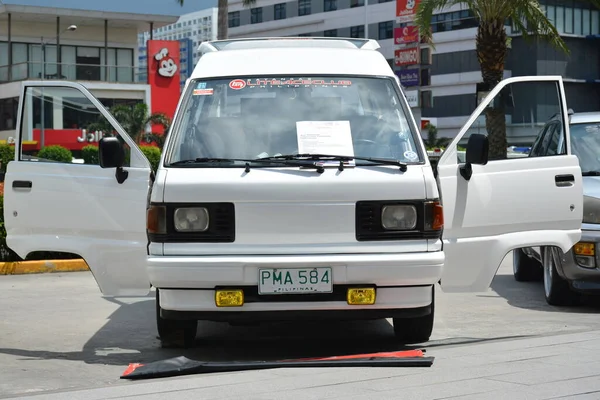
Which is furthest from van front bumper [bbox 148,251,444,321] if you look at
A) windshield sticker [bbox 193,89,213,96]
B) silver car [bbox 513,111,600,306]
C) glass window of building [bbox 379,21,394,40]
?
glass window of building [bbox 379,21,394,40]

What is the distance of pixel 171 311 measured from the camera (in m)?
6.99

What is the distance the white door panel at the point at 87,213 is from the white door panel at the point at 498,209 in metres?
2.19

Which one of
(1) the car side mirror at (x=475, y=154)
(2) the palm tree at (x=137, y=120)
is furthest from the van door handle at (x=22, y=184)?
(2) the palm tree at (x=137, y=120)

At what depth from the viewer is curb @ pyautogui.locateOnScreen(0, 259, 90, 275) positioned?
13.0m

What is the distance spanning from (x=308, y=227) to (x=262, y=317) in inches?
26.7

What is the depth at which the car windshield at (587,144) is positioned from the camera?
1048 cm

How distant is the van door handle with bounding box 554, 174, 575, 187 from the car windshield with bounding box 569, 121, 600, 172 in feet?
9.13

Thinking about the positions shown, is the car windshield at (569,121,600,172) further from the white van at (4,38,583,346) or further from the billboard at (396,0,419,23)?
the billboard at (396,0,419,23)

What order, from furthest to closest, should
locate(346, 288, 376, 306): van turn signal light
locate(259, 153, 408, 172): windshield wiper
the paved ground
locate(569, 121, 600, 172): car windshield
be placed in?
locate(569, 121, 600, 172): car windshield → locate(259, 153, 408, 172): windshield wiper → locate(346, 288, 376, 306): van turn signal light → the paved ground

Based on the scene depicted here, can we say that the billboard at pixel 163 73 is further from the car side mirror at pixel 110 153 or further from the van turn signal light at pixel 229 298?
the van turn signal light at pixel 229 298

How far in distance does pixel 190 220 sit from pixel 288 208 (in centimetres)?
65

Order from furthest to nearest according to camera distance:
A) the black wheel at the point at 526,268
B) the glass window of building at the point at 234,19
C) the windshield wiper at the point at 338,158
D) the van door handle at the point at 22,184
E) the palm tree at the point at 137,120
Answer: the glass window of building at the point at 234,19, the palm tree at the point at 137,120, the black wheel at the point at 526,268, the van door handle at the point at 22,184, the windshield wiper at the point at 338,158

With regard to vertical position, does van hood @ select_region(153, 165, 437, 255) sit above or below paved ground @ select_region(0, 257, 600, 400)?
above

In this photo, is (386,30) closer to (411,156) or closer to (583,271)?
(583,271)
